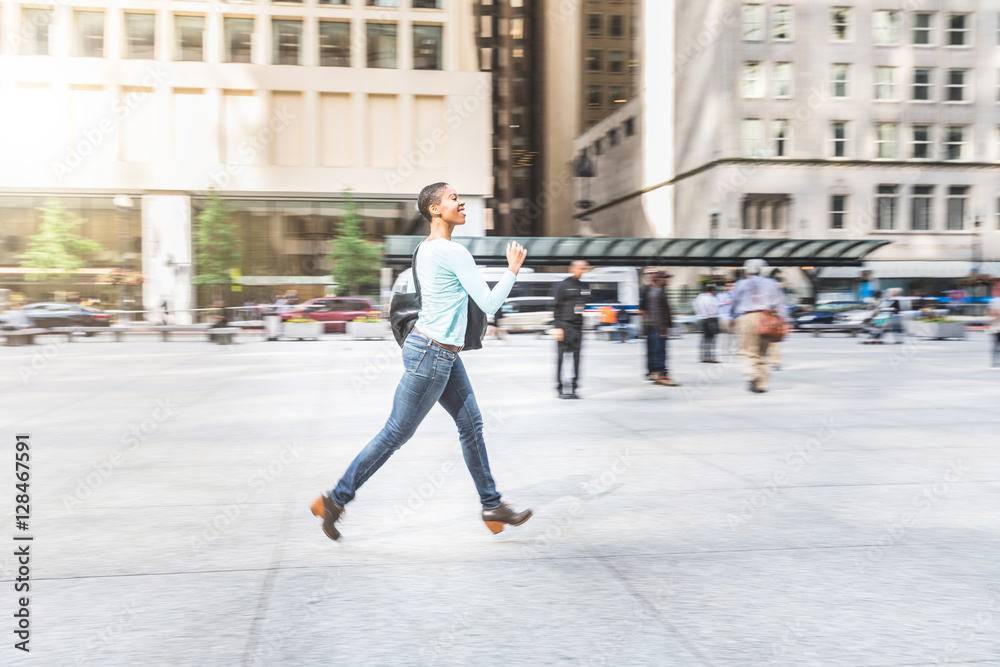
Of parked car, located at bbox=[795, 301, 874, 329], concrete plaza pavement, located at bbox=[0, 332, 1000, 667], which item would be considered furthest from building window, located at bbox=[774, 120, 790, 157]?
concrete plaza pavement, located at bbox=[0, 332, 1000, 667]

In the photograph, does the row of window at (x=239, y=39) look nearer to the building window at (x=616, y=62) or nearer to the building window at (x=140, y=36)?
the building window at (x=140, y=36)

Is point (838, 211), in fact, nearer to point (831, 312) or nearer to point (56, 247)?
point (831, 312)

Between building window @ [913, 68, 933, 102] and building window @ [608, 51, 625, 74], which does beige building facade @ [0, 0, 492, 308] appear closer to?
building window @ [913, 68, 933, 102]

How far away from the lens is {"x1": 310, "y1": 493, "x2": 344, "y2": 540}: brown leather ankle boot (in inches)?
180

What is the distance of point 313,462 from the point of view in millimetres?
7102

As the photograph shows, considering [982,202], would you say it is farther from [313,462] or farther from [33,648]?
[33,648]

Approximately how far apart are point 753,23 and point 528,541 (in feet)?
171

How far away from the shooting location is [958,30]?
52438mm

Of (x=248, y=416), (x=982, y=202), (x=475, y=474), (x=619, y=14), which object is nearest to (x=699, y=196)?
(x=982, y=202)

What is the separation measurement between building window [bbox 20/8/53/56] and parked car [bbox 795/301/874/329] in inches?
1554

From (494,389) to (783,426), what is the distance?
16.4ft

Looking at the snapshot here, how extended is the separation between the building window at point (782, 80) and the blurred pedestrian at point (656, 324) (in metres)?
41.7

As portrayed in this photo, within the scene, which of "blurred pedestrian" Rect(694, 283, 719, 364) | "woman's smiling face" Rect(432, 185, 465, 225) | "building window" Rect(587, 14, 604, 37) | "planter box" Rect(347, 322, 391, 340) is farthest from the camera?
"building window" Rect(587, 14, 604, 37)

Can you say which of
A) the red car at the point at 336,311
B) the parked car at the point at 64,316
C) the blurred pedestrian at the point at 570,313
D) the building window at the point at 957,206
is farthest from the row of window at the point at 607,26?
the blurred pedestrian at the point at 570,313
